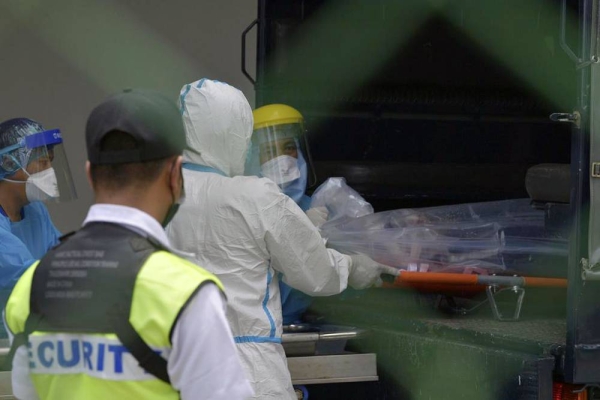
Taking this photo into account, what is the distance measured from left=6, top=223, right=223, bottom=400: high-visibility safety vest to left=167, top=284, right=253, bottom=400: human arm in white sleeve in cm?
2

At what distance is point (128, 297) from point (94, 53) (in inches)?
136

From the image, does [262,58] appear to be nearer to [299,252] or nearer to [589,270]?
[299,252]

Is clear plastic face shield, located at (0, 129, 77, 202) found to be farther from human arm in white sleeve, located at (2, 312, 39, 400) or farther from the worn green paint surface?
human arm in white sleeve, located at (2, 312, 39, 400)

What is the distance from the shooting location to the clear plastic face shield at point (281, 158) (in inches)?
152

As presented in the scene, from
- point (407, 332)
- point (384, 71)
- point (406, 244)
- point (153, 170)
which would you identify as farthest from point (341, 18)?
point (153, 170)

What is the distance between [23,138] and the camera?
12.0 ft

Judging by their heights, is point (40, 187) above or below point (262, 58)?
below

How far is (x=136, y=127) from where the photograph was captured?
163 cm

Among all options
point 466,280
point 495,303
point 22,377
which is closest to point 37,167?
point 466,280

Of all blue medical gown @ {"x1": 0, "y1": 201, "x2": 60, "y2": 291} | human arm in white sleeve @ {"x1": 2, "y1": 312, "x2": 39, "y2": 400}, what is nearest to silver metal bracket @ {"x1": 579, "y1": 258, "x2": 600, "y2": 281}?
human arm in white sleeve @ {"x1": 2, "y1": 312, "x2": 39, "y2": 400}

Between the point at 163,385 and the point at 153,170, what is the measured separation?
1.07 ft

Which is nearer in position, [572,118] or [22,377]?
[22,377]

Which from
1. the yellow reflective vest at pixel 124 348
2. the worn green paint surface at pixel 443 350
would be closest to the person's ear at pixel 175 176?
the yellow reflective vest at pixel 124 348

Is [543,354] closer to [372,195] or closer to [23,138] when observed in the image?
[372,195]
